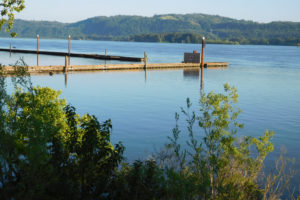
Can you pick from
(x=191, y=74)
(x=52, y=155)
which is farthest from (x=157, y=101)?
(x=191, y=74)

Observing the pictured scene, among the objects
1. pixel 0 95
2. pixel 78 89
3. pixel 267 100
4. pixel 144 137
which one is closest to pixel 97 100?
pixel 78 89

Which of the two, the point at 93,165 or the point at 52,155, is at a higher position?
the point at 52,155

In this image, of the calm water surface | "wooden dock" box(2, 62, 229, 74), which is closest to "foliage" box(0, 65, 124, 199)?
the calm water surface

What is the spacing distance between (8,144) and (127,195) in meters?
2.45

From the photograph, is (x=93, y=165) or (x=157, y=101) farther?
(x=157, y=101)

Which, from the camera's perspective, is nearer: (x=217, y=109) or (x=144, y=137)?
(x=217, y=109)

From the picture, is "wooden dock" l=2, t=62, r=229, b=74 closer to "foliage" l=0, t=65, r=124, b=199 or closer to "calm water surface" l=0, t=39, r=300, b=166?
"calm water surface" l=0, t=39, r=300, b=166

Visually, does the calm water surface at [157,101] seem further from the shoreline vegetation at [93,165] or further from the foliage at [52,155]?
the shoreline vegetation at [93,165]

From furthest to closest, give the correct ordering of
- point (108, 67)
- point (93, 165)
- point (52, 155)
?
point (108, 67) → point (52, 155) → point (93, 165)

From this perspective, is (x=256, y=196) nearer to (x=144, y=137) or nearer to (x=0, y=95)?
(x=0, y=95)

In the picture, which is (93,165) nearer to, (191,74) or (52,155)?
(52,155)

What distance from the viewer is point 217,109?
9016 mm

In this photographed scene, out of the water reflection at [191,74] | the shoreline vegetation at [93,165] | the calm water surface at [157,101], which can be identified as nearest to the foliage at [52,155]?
the shoreline vegetation at [93,165]

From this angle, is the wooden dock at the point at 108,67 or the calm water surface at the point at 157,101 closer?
the calm water surface at the point at 157,101
